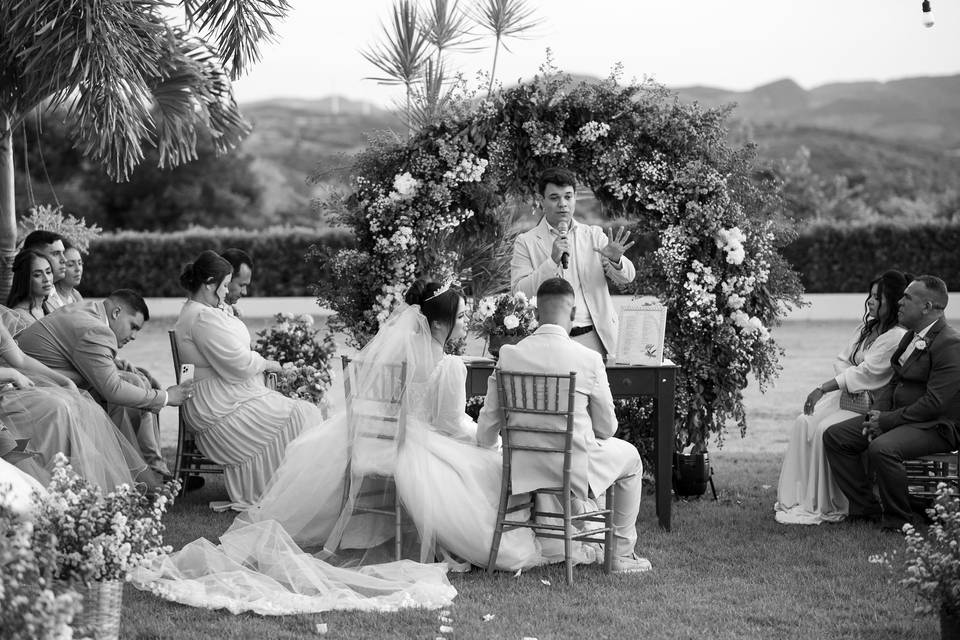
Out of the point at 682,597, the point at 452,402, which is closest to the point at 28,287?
the point at 452,402

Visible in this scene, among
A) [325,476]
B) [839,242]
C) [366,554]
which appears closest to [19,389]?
[325,476]

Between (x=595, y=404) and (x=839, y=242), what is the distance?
780 inches

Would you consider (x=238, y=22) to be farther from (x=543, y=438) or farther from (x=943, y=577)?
(x=943, y=577)

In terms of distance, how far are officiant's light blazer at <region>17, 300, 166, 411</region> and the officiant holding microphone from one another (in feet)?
8.70

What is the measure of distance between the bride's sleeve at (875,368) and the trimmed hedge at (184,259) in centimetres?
1795

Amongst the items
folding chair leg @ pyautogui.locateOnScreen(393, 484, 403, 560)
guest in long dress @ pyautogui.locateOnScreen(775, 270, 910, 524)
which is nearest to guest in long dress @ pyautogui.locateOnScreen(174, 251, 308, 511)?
folding chair leg @ pyautogui.locateOnScreen(393, 484, 403, 560)

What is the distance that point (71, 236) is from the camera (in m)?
10.5

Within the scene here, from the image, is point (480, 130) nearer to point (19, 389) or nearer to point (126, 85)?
point (126, 85)

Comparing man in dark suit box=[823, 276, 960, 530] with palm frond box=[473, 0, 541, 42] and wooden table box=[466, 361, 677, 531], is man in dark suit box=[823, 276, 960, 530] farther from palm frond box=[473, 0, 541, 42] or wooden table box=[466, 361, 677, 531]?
palm frond box=[473, 0, 541, 42]

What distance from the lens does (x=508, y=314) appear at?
6.88 metres

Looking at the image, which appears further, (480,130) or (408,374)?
(480,130)

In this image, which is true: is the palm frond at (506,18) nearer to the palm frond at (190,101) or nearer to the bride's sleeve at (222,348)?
the palm frond at (190,101)

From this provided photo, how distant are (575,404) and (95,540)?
8.30ft

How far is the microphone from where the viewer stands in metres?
6.71
